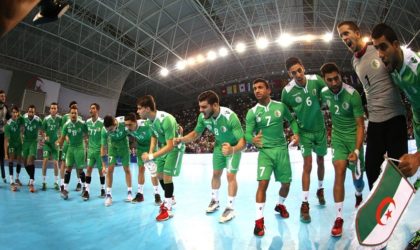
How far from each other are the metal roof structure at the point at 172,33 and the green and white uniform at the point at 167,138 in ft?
43.3

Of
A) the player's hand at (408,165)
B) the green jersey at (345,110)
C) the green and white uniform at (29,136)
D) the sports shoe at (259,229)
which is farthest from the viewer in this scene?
the green and white uniform at (29,136)

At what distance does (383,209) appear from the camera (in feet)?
5.30

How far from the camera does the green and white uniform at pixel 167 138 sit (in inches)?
204

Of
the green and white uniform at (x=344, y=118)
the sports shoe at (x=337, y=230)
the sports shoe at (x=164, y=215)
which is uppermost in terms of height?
the green and white uniform at (x=344, y=118)

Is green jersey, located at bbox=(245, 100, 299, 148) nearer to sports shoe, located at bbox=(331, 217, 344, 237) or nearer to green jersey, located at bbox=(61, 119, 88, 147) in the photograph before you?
A: sports shoe, located at bbox=(331, 217, 344, 237)

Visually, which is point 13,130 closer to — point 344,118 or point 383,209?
point 344,118

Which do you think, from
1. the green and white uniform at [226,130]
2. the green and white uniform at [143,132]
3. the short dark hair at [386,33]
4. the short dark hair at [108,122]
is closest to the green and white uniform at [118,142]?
the short dark hair at [108,122]

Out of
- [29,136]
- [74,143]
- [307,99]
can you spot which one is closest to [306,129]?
[307,99]

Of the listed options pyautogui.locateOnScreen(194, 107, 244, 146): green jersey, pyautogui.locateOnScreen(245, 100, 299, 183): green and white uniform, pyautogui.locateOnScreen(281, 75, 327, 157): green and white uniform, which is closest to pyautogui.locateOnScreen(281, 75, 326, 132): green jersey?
pyautogui.locateOnScreen(281, 75, 327, 157): green and white uniform

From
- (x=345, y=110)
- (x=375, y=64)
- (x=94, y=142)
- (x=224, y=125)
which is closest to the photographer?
(x=375, y=64)

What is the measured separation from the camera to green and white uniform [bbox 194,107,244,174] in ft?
16.0

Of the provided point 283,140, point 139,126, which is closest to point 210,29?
point 139,126

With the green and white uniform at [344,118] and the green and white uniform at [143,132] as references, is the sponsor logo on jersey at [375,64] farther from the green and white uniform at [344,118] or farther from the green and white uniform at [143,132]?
the green and white uniform at [143,132]

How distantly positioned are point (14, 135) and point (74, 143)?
269 centimetres
